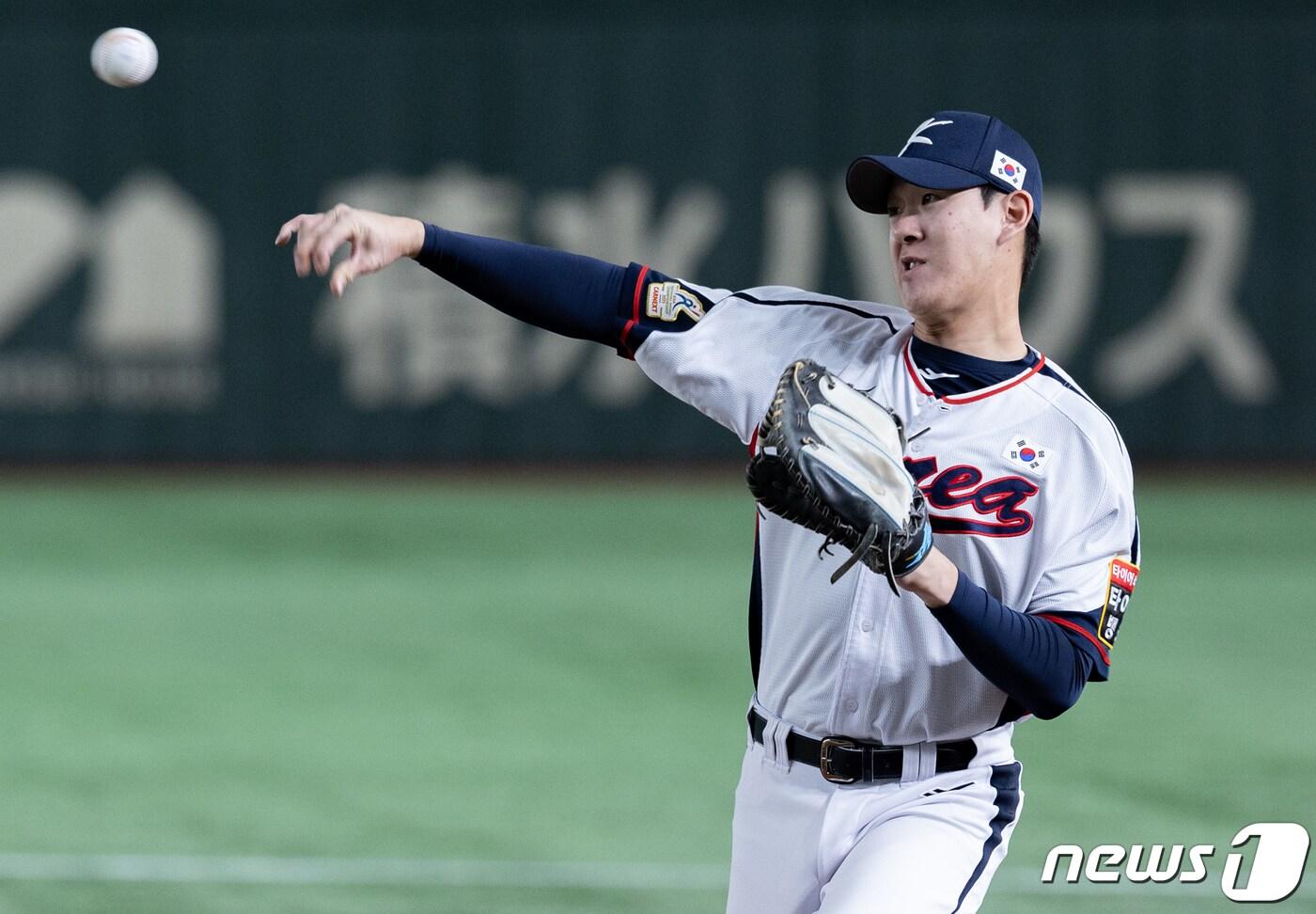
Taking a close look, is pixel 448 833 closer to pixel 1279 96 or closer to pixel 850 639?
pixel 850 639

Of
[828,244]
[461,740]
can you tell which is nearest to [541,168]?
[828,244]

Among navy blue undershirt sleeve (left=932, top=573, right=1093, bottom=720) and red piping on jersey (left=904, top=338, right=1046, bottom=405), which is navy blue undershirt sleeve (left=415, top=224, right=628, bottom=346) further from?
navy blue undershirt sleeve (left=932, top=573, right=1093, bottom=720)

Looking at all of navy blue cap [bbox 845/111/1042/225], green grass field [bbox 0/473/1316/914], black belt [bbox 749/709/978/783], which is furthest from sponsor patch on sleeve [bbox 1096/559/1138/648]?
green grass field [bbox 0/473/1316/914]

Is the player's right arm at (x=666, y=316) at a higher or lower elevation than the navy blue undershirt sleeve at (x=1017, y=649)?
higher

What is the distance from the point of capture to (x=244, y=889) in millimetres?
5418

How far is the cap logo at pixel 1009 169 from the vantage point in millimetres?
3459

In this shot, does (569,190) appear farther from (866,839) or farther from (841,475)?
(841,475)

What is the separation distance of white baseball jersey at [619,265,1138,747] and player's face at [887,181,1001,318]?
0.19 meters

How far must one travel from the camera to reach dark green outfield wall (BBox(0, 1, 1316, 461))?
13328 mm

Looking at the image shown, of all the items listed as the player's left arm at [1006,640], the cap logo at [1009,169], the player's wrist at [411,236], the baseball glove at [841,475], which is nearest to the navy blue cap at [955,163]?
the cap logo at [1009,169]

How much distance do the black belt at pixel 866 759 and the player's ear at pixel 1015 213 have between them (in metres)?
1.00

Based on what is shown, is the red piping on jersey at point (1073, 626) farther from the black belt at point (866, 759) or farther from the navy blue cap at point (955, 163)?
the navy blue cap at point (955, 163)

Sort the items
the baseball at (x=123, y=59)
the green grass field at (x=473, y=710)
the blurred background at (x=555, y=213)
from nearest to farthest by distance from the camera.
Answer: the baseball at (x=123, y=59) → the green grass field at (x=473, y=710) → the blurred background at (x=555, y=213)

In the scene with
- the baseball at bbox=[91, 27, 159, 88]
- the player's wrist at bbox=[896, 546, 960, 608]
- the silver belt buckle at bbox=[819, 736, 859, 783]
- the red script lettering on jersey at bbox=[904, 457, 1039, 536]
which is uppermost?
the baseball at bbox=[91, 27, 159, 88]
